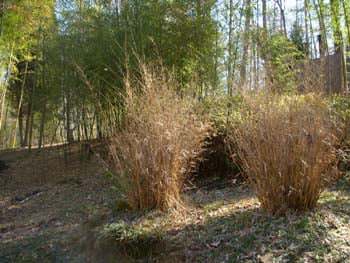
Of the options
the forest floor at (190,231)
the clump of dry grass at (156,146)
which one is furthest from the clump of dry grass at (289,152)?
the clump of dry grass at (156,146)

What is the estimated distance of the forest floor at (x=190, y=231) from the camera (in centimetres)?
240

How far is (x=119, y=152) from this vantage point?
3.51m

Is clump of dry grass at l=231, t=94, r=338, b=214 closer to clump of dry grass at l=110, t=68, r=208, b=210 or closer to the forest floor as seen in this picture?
the forest floor

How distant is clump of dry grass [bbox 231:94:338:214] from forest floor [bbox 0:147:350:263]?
0.49ft

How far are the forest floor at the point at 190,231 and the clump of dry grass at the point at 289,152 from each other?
0.15 metres

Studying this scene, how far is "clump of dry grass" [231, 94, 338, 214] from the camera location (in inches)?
103

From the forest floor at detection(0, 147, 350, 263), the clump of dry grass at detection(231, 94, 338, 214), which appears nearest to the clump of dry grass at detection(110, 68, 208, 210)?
the forest floor at detection(0, 147, 350, 263)

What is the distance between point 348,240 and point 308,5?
5536 mm

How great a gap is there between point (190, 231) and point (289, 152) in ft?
3.05

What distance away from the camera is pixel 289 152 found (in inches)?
103

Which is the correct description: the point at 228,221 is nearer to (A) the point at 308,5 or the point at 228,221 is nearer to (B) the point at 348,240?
(B) the point at 348,240

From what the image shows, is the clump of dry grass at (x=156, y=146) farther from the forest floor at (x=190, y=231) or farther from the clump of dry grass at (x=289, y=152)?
the clump of dry grass at (x=289, y=152)

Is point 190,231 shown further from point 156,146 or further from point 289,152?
point 289,152

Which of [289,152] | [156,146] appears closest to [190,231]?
[156,146]
